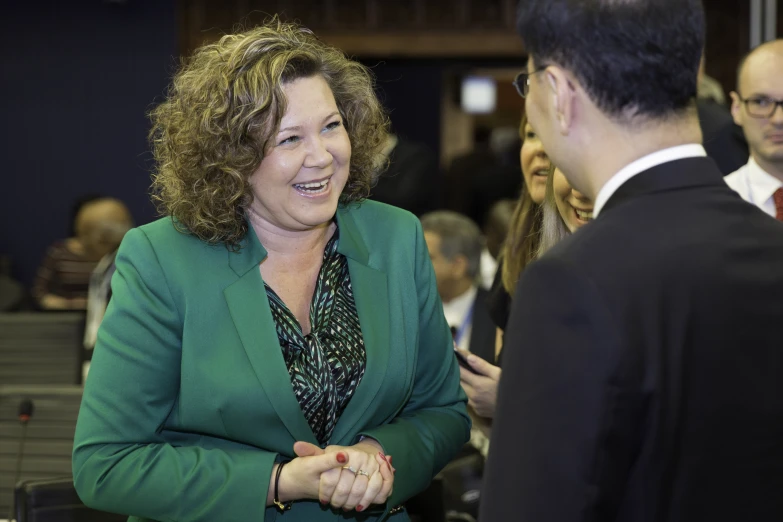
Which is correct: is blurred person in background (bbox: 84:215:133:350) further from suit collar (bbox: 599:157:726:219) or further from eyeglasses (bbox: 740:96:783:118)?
suit collar (bbox: 599:157:726:219)

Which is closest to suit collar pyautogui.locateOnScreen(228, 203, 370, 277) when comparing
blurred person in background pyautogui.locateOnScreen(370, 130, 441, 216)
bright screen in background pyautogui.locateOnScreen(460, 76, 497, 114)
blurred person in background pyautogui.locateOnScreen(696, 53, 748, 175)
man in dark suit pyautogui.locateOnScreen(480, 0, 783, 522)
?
man in dark suit pyautogui.locateOnScreen(480, 0, 783, 522)

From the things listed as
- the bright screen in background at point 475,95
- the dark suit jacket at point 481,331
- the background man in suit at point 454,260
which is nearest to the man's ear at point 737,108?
the dark suit jacket at point 481,331

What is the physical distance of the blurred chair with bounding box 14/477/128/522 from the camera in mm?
2203

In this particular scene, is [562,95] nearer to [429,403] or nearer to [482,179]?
[429,403]

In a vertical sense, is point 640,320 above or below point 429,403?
above

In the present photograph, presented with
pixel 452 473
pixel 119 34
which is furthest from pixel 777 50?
pixel 119 34

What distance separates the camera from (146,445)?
6.38ft

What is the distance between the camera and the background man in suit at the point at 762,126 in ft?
10.6

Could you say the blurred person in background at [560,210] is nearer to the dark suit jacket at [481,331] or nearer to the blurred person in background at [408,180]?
the dark suit jacket at [481,331]

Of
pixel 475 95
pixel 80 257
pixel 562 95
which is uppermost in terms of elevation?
pixel 562 95

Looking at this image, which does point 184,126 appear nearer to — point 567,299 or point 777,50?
point 567,299

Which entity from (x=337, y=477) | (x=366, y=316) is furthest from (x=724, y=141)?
(x=337, y=477)

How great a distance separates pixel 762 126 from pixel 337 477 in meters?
2.12

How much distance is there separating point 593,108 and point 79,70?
7.43 m
